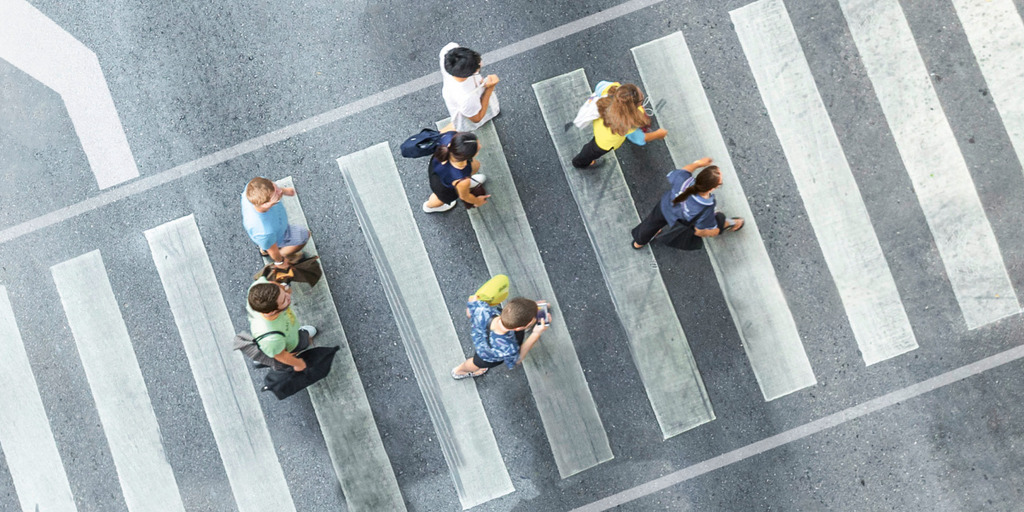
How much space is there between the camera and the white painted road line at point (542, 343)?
5305 mm

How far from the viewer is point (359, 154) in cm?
548

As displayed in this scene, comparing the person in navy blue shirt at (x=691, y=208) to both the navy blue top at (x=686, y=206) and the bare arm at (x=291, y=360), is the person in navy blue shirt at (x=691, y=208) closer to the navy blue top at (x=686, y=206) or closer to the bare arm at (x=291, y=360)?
the navy blue top at (x=686, y=206)

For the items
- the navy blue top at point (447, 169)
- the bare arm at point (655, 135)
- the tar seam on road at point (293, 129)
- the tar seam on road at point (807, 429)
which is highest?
the tar seam on road at point (293, 129)

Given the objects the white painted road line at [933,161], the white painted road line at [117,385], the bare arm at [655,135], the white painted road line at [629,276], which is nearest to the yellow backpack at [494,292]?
the white painted road line at [629,276]

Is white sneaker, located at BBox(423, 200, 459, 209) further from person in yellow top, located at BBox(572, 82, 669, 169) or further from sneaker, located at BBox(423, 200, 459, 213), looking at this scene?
person in yellow top, located at BBox(572, 82, 669, 169)

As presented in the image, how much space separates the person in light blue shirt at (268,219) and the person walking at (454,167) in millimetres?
1180

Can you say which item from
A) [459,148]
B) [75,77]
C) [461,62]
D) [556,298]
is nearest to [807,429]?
[556,298]

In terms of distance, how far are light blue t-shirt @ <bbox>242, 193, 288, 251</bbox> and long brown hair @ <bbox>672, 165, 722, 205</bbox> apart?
3124 millimetres

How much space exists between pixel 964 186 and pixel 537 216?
3.96m

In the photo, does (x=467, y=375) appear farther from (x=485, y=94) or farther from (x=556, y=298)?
(x=485, y=94)

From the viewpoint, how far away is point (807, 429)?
17.5 feet

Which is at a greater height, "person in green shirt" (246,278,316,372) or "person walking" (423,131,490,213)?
"person walking" (423,131,490,213)

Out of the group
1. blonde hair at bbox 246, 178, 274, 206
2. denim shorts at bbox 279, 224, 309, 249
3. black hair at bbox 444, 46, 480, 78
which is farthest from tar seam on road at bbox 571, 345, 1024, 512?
black hair at bbox 444, 46, 480, 78

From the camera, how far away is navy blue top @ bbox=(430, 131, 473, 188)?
177 inches
